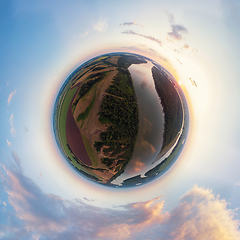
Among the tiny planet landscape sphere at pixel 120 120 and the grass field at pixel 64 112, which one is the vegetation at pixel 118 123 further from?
the grass field at pixel 64 112

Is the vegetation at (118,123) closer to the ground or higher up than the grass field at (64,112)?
closer to the ground

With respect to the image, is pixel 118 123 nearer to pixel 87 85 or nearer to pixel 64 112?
pixel 87 85

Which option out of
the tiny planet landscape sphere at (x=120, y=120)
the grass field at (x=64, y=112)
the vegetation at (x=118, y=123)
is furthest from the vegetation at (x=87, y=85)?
the vegetation at (x=118, y=123)

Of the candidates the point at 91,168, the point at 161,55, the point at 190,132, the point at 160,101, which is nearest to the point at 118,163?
the point at 91,168

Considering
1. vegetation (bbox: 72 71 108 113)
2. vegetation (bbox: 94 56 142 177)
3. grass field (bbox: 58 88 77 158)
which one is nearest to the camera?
vegetation (bbox: 94 56 142 177)

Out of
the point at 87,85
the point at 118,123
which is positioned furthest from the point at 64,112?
the point at 118,123

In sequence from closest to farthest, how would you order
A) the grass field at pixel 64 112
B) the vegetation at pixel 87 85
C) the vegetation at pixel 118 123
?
the vegetation at pixel 118 123
the vegetation at pixel 87 85
the grass field at pixel 64 112

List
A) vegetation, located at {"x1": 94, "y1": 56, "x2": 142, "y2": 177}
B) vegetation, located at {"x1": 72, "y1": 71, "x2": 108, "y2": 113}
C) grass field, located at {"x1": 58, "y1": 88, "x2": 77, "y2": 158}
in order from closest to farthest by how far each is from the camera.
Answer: vegetation, located at {"x1": 94, "y1": 56, "x2": 142, "y2": 177}, vegetation, located at {"x1": 72, "y1": 71, "x2": 108, "y2": 113}, grass field, located at {"x1": 58, "y1": 88, "x2": 77, "y2": 158}

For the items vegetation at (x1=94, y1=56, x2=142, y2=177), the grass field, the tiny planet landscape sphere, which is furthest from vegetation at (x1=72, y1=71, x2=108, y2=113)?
vegetation at (x1=94, y1=56, x2=142, y2=177)

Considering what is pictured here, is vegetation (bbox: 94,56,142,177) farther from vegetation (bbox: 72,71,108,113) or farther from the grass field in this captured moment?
the grass field
